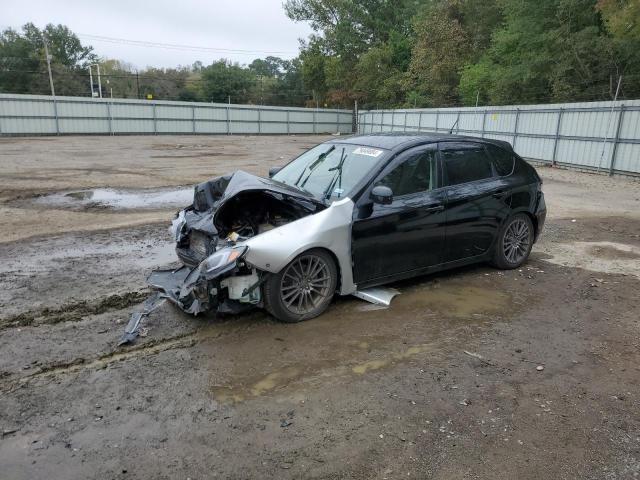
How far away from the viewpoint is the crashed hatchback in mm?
4297

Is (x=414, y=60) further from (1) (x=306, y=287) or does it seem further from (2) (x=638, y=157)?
(1) (x=306, y=287)

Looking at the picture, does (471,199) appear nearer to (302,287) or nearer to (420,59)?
(302,287)

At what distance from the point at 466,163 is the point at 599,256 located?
287 centimetres

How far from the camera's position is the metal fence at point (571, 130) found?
1595 centimetres

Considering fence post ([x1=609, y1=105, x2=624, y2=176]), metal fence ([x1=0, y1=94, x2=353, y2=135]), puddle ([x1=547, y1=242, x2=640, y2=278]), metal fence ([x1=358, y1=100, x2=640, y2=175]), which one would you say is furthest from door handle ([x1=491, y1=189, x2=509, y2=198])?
metal fence ([x1=0, y1=94, x2=353, y2=135])

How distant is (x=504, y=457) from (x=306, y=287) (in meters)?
2.24

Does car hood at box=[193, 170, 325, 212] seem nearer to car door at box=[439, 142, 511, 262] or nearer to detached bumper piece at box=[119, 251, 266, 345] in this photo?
detached bumper piece at box=[119, 251, 266, 345]

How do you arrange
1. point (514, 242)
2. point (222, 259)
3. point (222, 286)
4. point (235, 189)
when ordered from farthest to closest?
point (514, 242), point (235, 189), point (222, 286), point (222, 259)

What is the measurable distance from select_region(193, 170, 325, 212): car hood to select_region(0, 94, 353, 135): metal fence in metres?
31.2

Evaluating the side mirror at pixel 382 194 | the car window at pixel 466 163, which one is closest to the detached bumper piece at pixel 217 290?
the side mirror at pixel 382 194

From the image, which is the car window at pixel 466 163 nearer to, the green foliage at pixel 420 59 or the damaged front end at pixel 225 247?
the damaged front end at pixel 225 247

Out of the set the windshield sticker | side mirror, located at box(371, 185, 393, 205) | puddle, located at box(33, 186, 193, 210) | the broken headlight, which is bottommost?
puddle, located at box(33, 186, 193, 210)

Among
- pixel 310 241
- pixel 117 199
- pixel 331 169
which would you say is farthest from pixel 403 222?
pixel 117 199

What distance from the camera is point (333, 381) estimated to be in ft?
11.9
